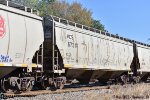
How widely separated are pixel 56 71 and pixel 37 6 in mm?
61235

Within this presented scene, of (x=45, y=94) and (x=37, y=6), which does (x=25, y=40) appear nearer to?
(x=45, y=94)

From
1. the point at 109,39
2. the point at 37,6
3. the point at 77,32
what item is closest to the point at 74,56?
the point at 77,32

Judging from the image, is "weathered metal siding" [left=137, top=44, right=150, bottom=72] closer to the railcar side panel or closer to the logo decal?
the railcar side panel

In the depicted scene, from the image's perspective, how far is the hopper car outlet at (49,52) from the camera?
14289 millimetres

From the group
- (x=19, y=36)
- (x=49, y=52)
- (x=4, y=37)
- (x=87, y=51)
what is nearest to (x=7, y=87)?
(x=19, y=36)

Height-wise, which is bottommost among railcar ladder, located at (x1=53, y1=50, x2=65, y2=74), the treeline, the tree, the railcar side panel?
railcar ladder, located at (x1=53, y1=50, x2=65, y2=74)

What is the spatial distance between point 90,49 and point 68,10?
55.6m

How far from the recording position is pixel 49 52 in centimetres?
1797

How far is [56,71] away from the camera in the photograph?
699 inches

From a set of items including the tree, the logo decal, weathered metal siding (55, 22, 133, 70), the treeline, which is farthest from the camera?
the tree

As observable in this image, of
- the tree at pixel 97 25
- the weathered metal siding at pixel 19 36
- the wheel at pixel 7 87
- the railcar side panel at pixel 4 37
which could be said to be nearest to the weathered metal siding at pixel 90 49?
the weathered metal siding at pixel 19 36

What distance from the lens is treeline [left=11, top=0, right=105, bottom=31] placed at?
7375 cm

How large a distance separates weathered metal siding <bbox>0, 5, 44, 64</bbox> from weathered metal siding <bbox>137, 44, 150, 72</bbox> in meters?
15.7

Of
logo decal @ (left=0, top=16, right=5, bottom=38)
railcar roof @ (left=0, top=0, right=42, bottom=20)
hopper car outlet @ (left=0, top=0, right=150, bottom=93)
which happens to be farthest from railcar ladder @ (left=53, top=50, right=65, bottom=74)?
logo decal @ (left=0, top=16, right=5, bottom=38)
